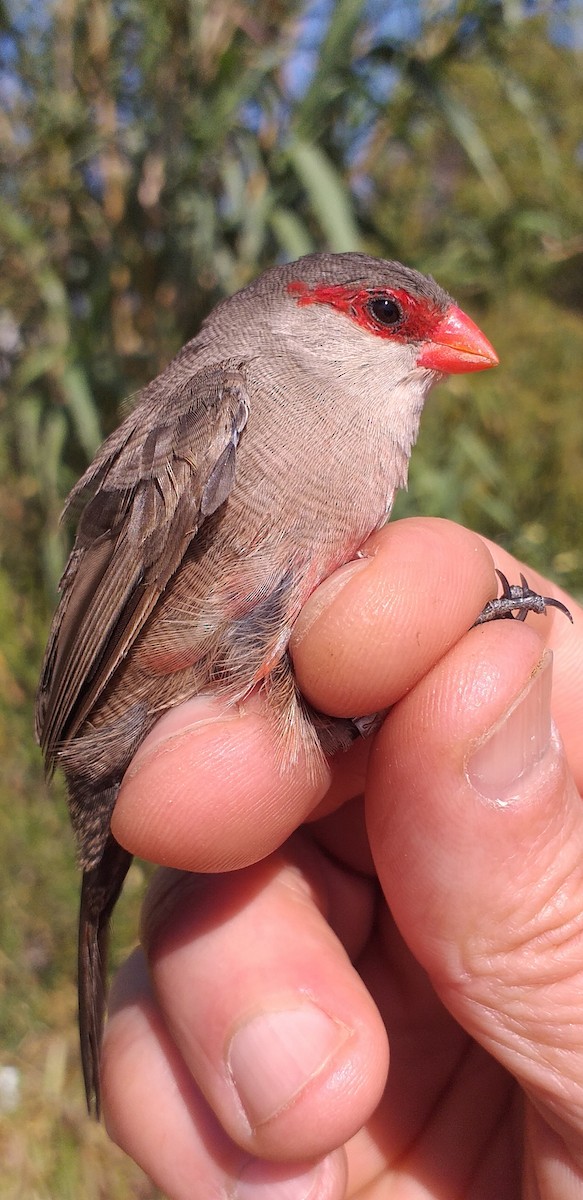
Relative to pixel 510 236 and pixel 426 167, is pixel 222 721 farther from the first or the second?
pixel 426 167

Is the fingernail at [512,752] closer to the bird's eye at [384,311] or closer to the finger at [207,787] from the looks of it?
the finger at [207,787]

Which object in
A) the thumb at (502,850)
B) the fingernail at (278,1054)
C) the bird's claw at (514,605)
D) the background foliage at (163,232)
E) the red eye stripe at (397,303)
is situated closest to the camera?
the thumb at (502,850)

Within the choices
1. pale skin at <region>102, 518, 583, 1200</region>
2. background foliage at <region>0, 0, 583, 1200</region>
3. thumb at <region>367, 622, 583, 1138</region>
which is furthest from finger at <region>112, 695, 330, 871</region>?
background foliage at <region>0, 0, 583, 1200</region>

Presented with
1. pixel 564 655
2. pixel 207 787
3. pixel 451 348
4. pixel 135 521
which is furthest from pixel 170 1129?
pixel 451 348

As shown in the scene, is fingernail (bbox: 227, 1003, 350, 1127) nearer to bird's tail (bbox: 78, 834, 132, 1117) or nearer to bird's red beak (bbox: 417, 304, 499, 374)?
bird's tail (bbox: 78, 834, 132, 1117)

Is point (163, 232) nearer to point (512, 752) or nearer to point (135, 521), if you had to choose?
point (135, 521)

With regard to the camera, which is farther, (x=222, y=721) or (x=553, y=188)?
(x=553, y=188)

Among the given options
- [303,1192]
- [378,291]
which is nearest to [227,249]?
[378,291]

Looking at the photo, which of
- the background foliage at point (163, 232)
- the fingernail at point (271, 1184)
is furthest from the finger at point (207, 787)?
the background foliage at point (163, 232)
